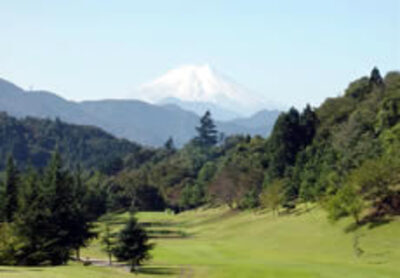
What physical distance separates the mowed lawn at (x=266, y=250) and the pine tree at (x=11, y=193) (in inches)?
402

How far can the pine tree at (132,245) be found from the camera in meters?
58.5

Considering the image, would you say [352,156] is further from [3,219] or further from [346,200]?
[3,219]

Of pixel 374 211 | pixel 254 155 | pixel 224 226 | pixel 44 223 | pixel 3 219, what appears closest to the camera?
pixel 44 223

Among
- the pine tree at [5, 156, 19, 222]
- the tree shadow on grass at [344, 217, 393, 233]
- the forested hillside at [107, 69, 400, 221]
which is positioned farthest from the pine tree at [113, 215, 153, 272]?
the forested hillside at [107, 69, 400, 221]

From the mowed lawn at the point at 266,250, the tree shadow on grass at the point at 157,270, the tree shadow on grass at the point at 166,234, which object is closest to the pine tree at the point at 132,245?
the tree shadow on grass at the point at 157,270

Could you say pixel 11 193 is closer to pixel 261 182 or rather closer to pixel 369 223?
pixel 369 223

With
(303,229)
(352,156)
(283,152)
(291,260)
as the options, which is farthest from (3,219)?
(283,152)

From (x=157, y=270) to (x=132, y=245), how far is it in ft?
11.5

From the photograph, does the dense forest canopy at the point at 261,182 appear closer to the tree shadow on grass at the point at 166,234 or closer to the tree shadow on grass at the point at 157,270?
the tree shadow on grass at the point at 157,270

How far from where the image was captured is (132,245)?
5912 centimetres

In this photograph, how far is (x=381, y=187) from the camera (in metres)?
80.9

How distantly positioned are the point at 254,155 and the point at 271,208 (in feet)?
114

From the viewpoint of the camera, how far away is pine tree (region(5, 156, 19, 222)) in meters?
74.1

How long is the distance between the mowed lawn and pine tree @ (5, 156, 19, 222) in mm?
10216
